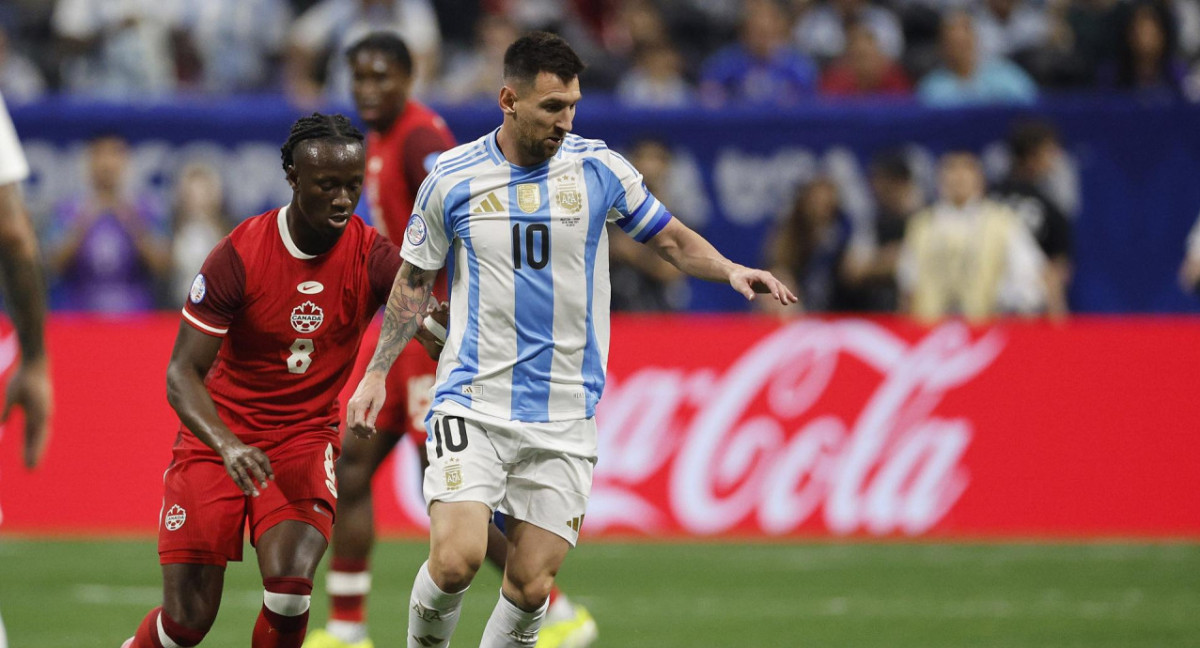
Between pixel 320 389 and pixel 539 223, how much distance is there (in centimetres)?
101

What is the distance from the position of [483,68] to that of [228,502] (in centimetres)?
1034

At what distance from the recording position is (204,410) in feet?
19.6

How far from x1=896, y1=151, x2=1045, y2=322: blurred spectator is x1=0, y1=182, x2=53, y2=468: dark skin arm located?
9.49 metres

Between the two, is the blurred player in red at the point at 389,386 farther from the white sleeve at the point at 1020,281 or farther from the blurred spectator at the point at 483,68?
the blurred spectator at the point at 483,68

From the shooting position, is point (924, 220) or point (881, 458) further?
point (924, 220)

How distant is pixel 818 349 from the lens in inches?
488

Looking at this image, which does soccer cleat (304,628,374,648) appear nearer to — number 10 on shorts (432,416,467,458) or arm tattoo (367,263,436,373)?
number 10 on shorts (432,416,467,458)

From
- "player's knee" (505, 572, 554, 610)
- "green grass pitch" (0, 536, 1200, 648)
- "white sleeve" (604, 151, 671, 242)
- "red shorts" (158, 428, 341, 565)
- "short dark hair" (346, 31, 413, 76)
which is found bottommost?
"green grass pitch" (0, 536, 1200, 648)

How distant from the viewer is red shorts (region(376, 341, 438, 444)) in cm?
810

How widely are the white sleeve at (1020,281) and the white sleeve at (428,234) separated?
7677 mm

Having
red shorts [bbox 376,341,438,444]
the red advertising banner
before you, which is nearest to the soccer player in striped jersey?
red shorts [bbox 376,341,438,444]

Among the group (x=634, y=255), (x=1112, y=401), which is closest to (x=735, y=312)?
(x=634, y=255)

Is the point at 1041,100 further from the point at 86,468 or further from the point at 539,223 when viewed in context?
the point at 539,223

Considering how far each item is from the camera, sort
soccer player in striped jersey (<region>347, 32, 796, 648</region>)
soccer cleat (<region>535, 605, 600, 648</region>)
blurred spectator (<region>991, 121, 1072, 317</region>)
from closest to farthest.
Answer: soccer player in striped jersey (<region>347, 32, 796, 648</region>) → soccer cleat (<region>535, 605, 600, 648</region>) → blurred spectator (<region>991, 121, 1072, 317</region>)
